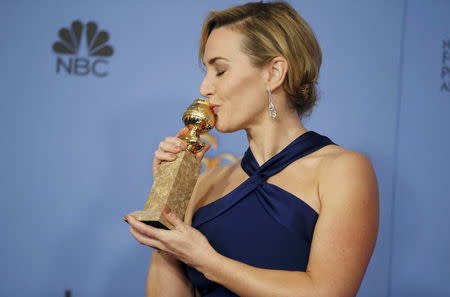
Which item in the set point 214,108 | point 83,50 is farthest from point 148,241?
point 83,50

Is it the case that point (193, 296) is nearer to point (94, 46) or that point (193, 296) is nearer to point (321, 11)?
point (94, 46)

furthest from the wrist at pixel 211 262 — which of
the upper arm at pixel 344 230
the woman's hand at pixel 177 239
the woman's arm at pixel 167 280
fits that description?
the woman's arm at pixel 167 280

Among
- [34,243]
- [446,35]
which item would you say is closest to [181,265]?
[34,243]

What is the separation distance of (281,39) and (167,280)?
765 mm

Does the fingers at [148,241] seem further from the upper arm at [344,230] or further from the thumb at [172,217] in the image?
the upper arm at [344,230]

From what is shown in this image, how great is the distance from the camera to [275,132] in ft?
Result: 4.81

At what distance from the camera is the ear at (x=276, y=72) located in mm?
1401

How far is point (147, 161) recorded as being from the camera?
2275 millimetres

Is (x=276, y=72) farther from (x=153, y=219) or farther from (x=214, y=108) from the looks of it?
(x=153, y=219)

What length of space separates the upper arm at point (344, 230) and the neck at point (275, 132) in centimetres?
23

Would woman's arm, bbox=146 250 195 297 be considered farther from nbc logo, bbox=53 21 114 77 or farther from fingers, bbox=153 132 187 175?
nbc logo, bbox=53 21 114 77

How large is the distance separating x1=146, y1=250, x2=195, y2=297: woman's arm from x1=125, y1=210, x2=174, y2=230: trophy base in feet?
1.22

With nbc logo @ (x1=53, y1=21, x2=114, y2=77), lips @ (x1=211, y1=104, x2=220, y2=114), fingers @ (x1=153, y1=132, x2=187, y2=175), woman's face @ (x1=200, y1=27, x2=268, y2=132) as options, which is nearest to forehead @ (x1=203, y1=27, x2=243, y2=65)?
woman's face @ (x1=200, y1=27, x2=268, y2=132)

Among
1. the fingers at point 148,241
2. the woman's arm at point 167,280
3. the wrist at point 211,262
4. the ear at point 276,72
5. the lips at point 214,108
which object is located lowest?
the woman's arm at point 167,280
